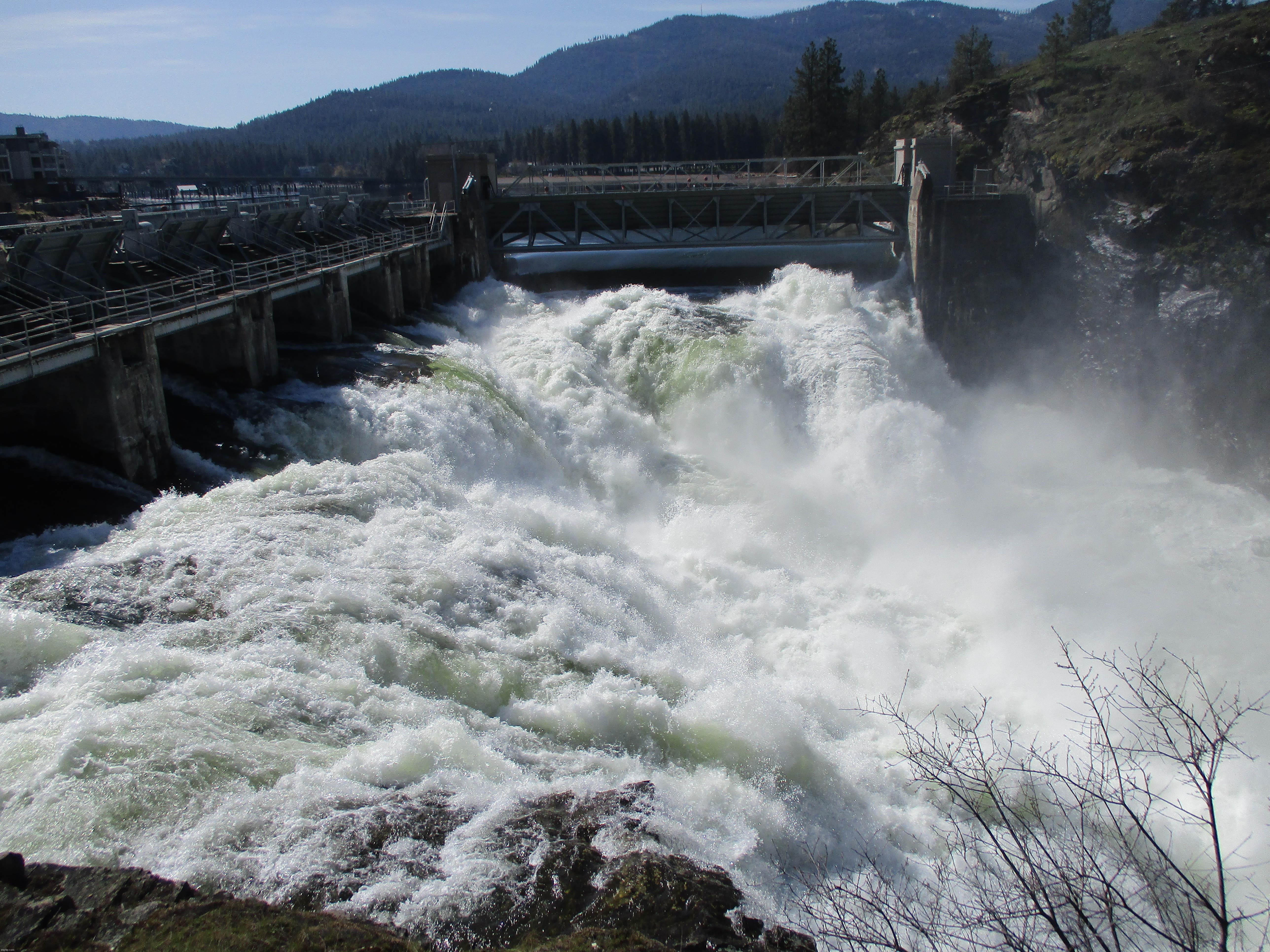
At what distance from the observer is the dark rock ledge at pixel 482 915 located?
18.2 feet

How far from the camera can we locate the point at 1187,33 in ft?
122

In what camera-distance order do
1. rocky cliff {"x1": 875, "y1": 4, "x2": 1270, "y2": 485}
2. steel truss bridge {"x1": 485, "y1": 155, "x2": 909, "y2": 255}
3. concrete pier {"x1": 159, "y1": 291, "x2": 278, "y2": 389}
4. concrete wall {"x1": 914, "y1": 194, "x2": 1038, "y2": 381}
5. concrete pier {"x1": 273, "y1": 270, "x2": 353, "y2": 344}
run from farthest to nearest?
steel truss bridge {"x1": 485, "y1": 155, "x2": 909, "y2": 255}
concrete wall {"x1": 914, "y1": 194, "x2": 1038, "y2": 381}
rocky cliff {"x1": 875, "y1": 4, "x2": 1270, "y2": 485}
concrete pier {"x1": 273, "y1": 270, "x2": 353, "y2": 344}
concrete pier {"x1": 159, "y1": 291, "x2": 278, "y2": 389}

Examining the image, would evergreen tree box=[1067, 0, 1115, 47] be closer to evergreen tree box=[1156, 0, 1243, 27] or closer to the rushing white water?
evergreen tree box=[1156, 0, 1243, 27]

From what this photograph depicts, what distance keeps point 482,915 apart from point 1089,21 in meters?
82.6

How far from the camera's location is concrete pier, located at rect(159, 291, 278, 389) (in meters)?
19.1

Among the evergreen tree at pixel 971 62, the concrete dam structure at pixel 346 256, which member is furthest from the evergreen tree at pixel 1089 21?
the concrete dam structure at pixel 346 256

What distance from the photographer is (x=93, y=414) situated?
14539mm

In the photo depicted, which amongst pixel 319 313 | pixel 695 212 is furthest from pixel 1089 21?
pixel 319 313

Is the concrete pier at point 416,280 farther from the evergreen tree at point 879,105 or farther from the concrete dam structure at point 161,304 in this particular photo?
the evergreen tree at point 879,105

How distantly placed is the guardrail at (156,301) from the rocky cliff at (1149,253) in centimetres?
1998

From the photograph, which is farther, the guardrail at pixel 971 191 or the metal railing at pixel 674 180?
the metal railing at pixel 674 180

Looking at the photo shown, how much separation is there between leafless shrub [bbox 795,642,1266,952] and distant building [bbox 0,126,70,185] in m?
82.6

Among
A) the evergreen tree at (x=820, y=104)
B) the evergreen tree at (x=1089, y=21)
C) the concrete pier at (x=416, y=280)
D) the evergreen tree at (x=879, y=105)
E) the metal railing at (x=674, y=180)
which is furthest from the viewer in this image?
the evergreen tree at (x=879, y=105)

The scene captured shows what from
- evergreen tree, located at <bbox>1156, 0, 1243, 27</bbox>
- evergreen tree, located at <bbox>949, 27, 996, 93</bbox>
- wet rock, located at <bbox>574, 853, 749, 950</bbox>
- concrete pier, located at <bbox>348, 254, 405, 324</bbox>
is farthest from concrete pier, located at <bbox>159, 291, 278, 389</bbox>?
evergreen tree, located at <bbox>1156, 0, 1243, 27</bbox>
